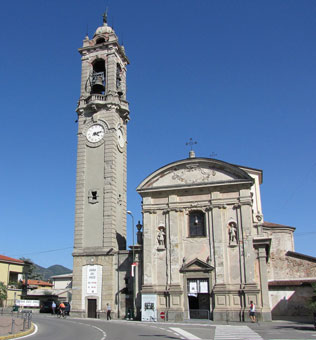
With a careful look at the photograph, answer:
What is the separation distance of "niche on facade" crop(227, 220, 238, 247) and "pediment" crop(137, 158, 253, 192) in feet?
11.6

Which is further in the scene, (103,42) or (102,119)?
(103,42)

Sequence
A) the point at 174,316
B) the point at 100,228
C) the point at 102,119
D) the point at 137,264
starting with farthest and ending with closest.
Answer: the point at 102,119, the point at 100,228, the point at 137,264, the point at 174,316

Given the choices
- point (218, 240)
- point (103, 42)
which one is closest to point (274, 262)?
point (218, 240)

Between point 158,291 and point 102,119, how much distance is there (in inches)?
703

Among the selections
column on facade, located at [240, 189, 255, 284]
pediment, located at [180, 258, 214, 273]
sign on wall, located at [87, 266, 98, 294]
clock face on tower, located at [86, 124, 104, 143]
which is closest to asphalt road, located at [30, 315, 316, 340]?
column on facade, located at [240, 189, 255, 284]

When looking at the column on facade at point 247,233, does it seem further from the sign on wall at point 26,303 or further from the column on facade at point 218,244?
the sign on wall at point 26,303

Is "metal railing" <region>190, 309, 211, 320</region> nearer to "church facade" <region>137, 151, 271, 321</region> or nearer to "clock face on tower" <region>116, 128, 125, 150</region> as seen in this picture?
"church facade" <region>137, 151, 271, 321</region>

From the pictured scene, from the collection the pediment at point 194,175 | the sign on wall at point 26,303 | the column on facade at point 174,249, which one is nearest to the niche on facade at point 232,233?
the pediment at point 194,175

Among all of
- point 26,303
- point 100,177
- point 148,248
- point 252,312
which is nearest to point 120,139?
point 100,177

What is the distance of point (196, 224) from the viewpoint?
34.0m

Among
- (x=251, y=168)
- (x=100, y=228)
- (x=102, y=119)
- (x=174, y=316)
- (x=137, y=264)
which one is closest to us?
(x=174, y=316)

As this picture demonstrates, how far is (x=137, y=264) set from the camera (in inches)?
1326

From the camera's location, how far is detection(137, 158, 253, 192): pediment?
110ft

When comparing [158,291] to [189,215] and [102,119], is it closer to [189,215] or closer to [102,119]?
[189,215]
